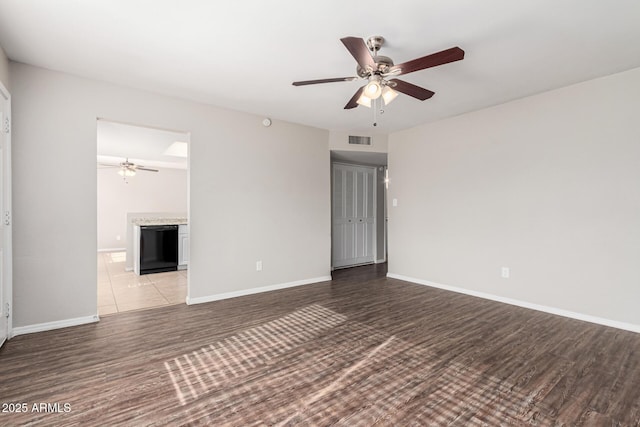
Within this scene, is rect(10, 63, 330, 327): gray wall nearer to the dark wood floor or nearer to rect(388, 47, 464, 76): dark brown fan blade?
the dark wood floor

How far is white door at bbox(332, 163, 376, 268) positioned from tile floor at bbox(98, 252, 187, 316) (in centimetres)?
287

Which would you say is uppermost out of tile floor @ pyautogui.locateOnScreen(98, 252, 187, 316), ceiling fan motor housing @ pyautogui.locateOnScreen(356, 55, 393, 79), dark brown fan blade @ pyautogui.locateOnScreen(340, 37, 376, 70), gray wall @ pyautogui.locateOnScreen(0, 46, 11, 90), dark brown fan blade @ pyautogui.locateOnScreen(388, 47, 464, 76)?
gray wall @ pyautogui.locateOnScreen(0, 46, 11, 90)

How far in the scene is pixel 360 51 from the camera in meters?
1.98

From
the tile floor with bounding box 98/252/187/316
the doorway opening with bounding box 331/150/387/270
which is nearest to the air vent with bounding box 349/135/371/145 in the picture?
the doorway opening with bounding box 331/150/387/270

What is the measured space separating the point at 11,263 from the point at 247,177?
2463 mm

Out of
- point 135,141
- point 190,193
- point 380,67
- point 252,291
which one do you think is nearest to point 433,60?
point 380,67

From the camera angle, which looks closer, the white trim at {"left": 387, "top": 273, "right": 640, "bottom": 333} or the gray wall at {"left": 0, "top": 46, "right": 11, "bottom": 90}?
the gray wall at {"left": 0, "top": 46, "right": 11, "bottom": 90}

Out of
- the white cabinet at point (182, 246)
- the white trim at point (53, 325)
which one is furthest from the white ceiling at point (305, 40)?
the white cabinet at point (182, 246)

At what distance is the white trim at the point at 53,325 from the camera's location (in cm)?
277

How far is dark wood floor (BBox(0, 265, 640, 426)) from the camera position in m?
1.70

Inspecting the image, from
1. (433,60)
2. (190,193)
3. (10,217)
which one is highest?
(433,60)

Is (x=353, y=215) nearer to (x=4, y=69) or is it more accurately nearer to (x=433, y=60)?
(x=433, y=60)

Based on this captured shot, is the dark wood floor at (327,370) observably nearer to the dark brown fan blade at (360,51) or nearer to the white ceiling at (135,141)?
the dark brown fan blade at (360,51)

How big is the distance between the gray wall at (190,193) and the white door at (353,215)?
918 millimetres
